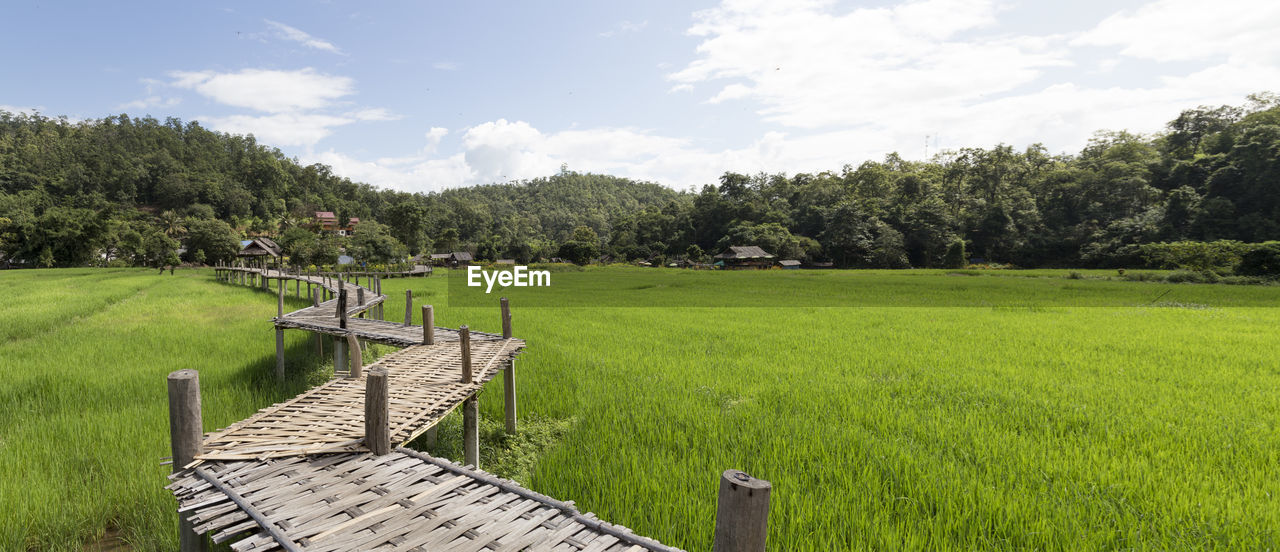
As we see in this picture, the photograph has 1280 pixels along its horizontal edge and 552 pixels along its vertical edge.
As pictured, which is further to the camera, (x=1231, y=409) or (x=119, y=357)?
(x=119, y=357)

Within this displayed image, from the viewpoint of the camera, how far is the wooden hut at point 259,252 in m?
38.1

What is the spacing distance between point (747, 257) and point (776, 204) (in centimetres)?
1745

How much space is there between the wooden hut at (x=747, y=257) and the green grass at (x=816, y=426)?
4196 centimetres

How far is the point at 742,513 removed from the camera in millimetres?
1935

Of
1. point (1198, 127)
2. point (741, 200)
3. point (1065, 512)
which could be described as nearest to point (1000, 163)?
point (1198, 127)

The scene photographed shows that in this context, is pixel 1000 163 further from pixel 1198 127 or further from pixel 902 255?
pixel 902 255

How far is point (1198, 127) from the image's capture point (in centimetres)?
5175

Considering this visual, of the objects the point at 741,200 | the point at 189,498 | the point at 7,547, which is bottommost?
the point at 7,547

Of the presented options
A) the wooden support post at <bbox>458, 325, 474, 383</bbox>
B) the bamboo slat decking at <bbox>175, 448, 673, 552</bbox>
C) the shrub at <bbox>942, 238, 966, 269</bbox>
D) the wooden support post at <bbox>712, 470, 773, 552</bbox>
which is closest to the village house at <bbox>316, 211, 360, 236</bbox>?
the shrub at <bbox>942, 238, 966, 269</bbox>

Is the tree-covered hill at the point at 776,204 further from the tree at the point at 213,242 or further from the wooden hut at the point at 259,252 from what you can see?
the wooden hut at the point at 259,252

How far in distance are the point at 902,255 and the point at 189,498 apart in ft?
177

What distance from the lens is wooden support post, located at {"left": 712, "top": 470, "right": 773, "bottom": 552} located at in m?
1.90

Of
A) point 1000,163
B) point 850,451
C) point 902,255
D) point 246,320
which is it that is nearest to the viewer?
point 850,451

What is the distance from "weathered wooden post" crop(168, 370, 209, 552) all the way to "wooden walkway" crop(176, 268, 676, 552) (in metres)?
0.05
